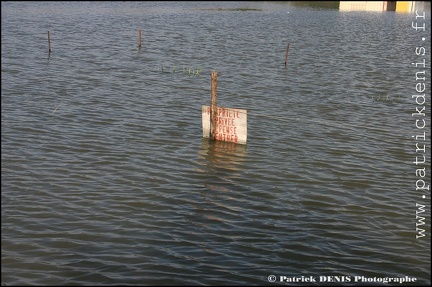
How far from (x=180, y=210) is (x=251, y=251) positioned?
90.6 inches

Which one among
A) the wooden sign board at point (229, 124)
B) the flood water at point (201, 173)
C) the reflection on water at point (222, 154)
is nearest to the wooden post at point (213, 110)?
the wooden sign board at point (229, 124)

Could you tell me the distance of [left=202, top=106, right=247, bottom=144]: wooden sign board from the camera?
1738 cm

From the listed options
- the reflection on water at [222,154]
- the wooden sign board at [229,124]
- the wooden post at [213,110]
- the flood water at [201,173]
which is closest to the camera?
the flood water at [201,173]

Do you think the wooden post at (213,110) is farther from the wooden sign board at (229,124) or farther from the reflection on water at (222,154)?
the reflection on water at (222,154)

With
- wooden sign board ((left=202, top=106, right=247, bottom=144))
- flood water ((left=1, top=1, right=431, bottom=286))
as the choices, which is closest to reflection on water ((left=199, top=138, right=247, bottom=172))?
flood water ((left=1, top=1, right=431, bottom=286))

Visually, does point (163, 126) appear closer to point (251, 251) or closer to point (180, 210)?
point (180, 210)

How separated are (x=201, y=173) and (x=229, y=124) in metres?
2.90

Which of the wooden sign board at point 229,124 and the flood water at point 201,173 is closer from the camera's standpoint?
the flood water at point 201,173

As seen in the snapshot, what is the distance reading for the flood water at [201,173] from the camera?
10547mm

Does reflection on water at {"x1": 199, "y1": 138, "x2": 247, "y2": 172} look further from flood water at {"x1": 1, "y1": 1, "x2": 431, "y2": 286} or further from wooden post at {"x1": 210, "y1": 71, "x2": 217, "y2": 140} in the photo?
wooden post at {"x1": 210, "y1": 71, "x2": 217, "y2": 140}

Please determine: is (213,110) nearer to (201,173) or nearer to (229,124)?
(229,124)

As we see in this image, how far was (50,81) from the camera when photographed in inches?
1020

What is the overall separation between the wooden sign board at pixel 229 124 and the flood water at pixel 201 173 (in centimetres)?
27

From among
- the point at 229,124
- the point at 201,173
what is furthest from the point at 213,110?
the point at 201,173
